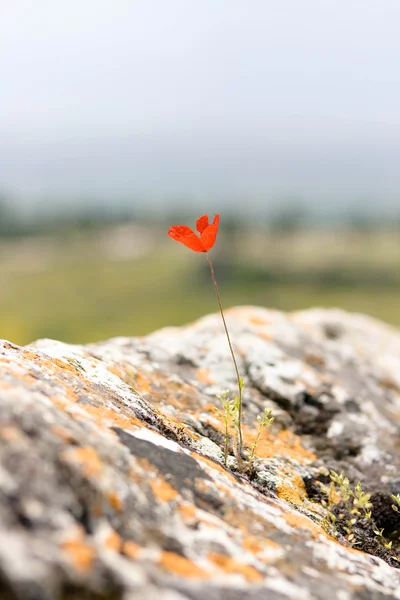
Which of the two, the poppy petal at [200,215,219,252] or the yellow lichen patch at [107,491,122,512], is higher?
the poppy petal at [200,215,219,252]

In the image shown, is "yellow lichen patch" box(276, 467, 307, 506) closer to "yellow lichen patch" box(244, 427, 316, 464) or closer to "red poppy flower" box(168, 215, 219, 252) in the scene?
"yellow lichen patch" box(244, 427, 316, 464)

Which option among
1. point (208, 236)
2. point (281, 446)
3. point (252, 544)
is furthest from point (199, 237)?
point (281, 446)

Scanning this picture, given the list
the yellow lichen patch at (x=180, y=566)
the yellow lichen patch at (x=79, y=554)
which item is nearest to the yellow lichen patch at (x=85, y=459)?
the yellow lichen patch at (x=79, y=554)

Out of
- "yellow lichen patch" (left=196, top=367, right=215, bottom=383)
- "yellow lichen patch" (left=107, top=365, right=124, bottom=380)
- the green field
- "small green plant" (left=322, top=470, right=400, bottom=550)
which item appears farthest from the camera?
the green field

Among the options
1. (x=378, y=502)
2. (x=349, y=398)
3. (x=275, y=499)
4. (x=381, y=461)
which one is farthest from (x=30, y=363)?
(x=349, y=398)

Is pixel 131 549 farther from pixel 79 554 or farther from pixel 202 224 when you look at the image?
pixel 202 224

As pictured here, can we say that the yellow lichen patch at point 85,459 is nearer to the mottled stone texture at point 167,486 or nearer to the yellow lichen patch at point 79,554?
the mottled stone texture at point 167,486

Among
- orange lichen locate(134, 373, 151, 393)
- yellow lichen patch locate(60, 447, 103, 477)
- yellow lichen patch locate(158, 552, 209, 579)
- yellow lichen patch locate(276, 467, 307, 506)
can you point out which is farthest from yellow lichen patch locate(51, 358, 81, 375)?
yellow lichen patch locate(276, 467, 307, 506)
